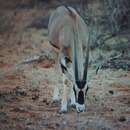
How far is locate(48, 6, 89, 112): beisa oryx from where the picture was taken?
12.5 ft

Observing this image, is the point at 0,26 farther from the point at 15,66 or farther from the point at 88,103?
the point at 88,103

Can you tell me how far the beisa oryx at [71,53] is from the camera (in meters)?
3.82

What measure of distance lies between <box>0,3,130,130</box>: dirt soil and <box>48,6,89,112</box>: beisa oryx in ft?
0.32

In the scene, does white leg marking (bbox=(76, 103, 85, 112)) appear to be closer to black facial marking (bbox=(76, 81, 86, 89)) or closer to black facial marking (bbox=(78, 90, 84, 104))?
black facial marking (bbox=(78, 90, 84, 104))

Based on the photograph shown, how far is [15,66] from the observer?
459 cm

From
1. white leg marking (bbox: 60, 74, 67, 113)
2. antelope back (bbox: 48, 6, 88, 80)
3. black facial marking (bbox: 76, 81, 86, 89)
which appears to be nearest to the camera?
black facial marking (bbox: 76, 81, 86, 89)

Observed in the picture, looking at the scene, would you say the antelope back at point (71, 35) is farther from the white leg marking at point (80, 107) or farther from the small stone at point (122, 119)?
the small stone at point (122, 119)

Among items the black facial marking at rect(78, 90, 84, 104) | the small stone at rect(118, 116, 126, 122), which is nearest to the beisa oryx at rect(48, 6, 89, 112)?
the black facial marking at rect(78, 90, 84, 104)

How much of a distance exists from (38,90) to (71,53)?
1.56 feet

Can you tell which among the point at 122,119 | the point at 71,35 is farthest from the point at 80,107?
the point at 71,35

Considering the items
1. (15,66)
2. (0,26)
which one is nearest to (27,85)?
(15,66)

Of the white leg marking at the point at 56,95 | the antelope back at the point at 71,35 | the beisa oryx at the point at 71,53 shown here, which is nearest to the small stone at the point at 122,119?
the beisa oryx at the point at 71,53

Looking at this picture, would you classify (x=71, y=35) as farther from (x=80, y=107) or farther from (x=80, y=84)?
(x=80, y=107)

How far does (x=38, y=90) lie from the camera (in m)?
4.32
